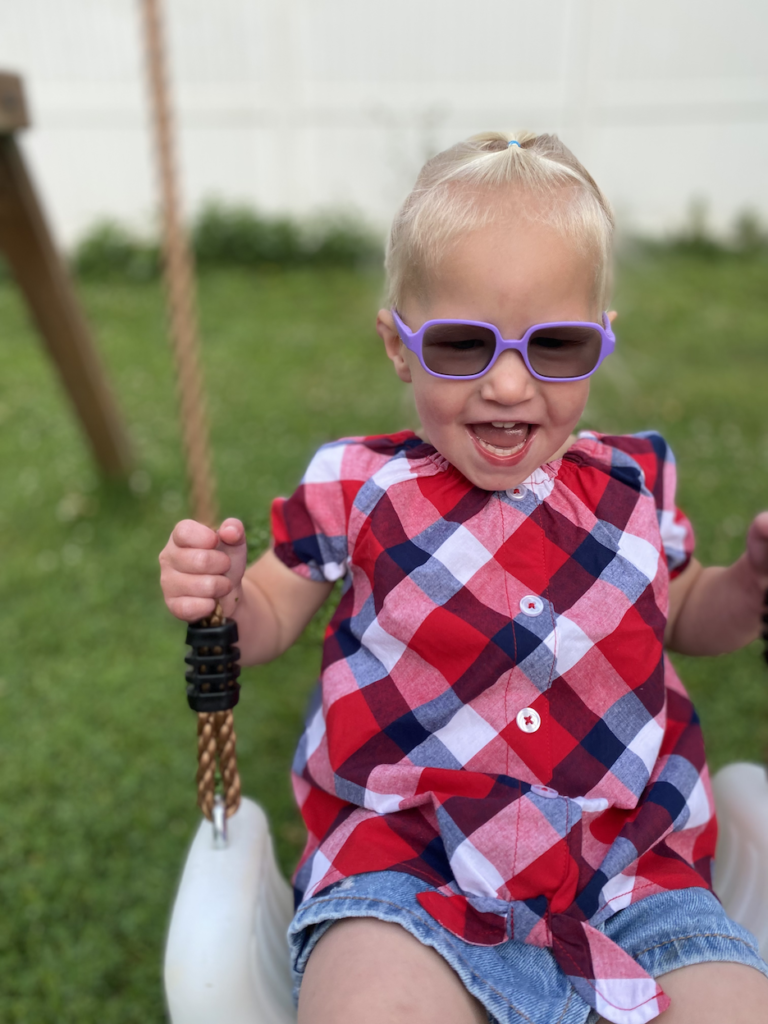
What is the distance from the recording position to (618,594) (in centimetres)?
124

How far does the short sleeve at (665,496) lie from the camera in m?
1.38

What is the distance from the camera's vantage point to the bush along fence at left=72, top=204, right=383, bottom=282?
7.36 meters

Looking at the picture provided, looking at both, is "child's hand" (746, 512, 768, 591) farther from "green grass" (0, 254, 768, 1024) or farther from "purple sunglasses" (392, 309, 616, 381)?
"green grass" (0, 254, 768, 1024)

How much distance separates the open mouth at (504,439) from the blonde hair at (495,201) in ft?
0.67

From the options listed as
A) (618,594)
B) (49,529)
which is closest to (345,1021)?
(618,594)

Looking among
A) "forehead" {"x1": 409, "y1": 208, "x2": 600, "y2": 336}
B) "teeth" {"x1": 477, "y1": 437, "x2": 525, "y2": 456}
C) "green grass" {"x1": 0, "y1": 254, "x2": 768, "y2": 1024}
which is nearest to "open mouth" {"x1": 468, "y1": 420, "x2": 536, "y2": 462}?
"teeth" {"x1": 477, "y1": 437, "x2": 525, "y2": 456}

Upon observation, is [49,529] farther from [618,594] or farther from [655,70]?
[655,70]

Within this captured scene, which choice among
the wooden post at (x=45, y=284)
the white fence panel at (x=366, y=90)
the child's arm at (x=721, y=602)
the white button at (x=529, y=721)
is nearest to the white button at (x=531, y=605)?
the white button at (x=529, y=721)

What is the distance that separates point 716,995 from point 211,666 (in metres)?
0.75

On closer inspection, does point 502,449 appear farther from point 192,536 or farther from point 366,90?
point 366,90

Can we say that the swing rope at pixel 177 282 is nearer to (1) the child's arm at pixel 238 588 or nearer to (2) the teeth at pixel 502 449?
(1) the child's arm at pixel 238 588

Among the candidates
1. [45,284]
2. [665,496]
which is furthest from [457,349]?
[45,284]

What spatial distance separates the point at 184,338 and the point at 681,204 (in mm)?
7602

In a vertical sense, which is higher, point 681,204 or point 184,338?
point 184,338
